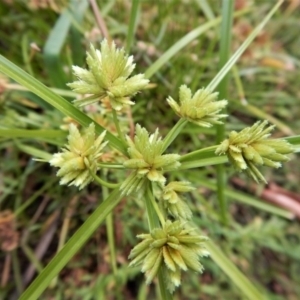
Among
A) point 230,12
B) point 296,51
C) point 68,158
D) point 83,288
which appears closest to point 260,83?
point 296,51

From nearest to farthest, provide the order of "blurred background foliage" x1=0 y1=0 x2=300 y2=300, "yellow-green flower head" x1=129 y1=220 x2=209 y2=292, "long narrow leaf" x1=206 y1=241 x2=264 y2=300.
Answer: "yellow-green flower head" x1=129 y1=220 x2=209 y2=292 → "long narrow leaf" x1=206 y1=241 x2=264 y2=300 → "blurred background foliage" x1=0 y1=0 x2=300 y2=300

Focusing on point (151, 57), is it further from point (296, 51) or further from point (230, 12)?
point (296, 51)

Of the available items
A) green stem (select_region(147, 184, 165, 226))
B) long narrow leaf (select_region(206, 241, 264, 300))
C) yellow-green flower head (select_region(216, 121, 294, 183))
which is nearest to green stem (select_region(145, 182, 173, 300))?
green stem (select_region(147, 184, 165, 226))

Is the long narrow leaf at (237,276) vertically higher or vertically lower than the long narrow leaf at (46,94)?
lower

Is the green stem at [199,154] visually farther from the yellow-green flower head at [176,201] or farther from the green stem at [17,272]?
the green stem at [17,272]

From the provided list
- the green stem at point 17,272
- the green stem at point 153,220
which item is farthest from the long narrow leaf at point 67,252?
the green stem at point 17,272

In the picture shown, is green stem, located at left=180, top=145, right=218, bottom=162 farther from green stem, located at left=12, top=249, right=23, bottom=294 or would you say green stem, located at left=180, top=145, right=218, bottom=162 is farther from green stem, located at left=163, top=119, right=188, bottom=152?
green stem, located at left=12, top=249, right=23, bottom=294
